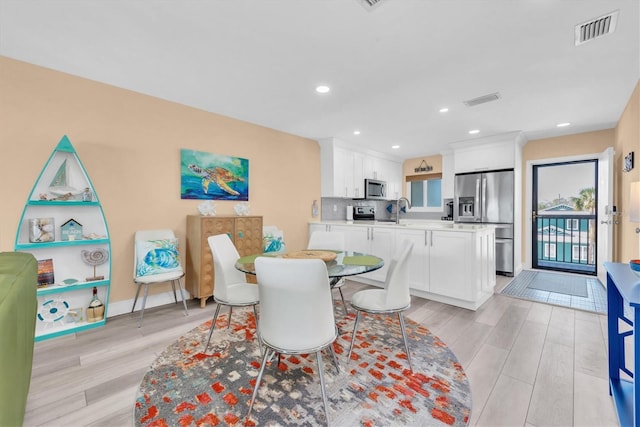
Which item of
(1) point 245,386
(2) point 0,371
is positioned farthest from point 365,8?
(1) point 245,386

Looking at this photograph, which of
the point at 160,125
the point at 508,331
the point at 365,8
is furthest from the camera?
the point at 160,125

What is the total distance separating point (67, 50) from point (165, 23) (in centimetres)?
110

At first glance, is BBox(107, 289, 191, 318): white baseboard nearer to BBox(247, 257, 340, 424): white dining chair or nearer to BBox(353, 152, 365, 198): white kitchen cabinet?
BBox(247, 257, 340, 424): white dining chair

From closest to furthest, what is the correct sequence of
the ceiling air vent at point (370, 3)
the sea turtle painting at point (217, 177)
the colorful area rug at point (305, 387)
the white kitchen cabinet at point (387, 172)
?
the colorful area rug at point (305, 387) → the ceiling air vent at point (370, 3) → the sea turtle painting at point (217, 177) → the white kitchen cabinet at point (387, 172)

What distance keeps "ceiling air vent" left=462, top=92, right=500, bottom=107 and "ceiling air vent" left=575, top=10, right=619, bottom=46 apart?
103 centimetres

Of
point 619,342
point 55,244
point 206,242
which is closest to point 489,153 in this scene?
point 619,342

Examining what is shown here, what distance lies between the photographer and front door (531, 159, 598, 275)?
521 cm

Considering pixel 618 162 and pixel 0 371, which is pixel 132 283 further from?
pixel 618 162

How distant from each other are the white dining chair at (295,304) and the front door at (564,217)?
5.51 m

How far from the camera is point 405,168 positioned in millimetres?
7180

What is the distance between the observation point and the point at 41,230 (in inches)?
102

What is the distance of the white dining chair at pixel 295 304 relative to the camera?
1444 mm

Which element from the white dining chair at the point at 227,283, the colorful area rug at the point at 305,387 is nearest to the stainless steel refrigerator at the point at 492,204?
the colorful area rug at the point at 305,387

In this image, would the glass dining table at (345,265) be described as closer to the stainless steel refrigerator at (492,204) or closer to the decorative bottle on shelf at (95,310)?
the decorative bottle on shelf at (95,310)
